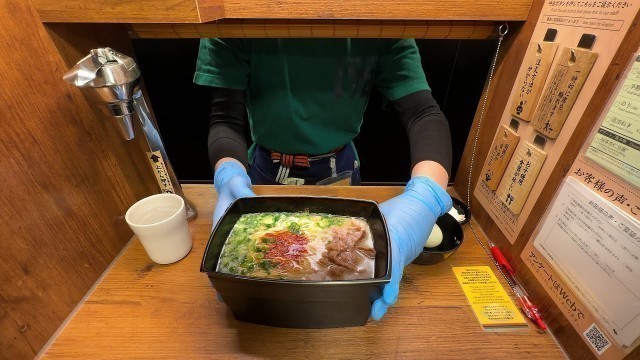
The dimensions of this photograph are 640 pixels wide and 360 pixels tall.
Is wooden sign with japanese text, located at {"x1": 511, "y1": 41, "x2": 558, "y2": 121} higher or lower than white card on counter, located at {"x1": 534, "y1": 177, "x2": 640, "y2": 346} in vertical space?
higher

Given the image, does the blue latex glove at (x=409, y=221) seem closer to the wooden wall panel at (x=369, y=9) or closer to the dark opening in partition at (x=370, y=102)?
the wooden wall panel at (x=369, y=9)

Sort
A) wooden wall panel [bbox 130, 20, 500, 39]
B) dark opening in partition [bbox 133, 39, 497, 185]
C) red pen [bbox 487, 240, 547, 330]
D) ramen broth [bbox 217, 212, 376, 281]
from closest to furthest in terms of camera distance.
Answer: ramen broth [bbox 217, 212, 376, 281] < red pen [bbox 487, 240, 547, 330] < wooden wall panel [bbox 130, 20, 500, 39] < dark opening in partition [bbox 133, 39, 497, 185]

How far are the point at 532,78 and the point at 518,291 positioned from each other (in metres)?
0.62

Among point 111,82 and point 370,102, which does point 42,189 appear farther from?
point 370,102

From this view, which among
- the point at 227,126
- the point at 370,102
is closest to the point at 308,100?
the point at 227,126

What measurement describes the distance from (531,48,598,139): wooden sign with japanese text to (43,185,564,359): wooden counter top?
516 mm

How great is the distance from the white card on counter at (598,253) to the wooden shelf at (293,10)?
0.54 m

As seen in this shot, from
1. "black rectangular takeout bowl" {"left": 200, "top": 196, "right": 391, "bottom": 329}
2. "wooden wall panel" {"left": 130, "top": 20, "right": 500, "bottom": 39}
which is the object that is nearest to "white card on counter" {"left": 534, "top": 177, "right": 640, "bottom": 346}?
"black rectangular takeout bowl" {"left": 200, "top": 196, "right": 391, "bottom": 329}

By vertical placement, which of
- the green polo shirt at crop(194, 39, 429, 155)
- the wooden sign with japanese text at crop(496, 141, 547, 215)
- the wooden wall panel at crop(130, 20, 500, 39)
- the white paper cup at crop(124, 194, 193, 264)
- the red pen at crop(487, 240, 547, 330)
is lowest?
the red pen at crop(487, 240, 547, 330)

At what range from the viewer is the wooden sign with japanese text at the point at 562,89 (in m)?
0.70

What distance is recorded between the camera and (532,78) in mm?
873

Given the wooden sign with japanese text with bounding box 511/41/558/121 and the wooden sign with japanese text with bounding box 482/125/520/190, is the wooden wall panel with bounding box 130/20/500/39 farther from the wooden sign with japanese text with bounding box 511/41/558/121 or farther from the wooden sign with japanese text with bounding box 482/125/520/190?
the wooden sign with japanese text with bounding box 482/125/520/190

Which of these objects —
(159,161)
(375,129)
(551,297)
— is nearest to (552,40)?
(551,297)

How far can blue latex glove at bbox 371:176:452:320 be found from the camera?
750 mm
